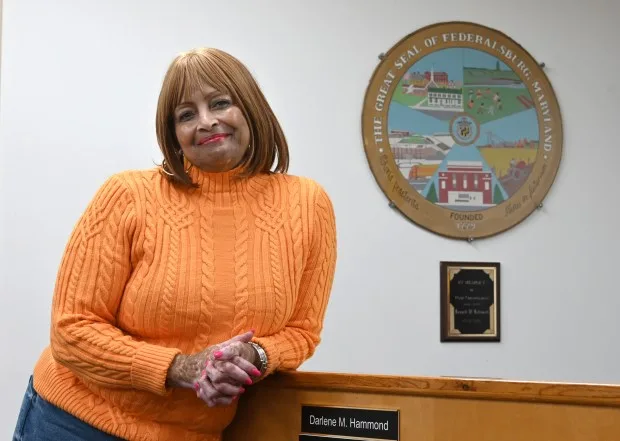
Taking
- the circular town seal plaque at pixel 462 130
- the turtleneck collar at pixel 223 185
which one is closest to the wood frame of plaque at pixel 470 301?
the circular town seal plaque at pixel 462 130

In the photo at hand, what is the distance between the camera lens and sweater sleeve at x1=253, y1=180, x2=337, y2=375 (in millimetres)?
1581

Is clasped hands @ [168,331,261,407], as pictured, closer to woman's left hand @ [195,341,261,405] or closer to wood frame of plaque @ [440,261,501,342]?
woman's left hand @ [195,341,261,405]

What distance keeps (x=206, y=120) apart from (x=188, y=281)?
303 millimetres

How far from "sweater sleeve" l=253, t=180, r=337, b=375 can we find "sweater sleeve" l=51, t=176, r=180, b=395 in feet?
0.81

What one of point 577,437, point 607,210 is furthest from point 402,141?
point 577,437

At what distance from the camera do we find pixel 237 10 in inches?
123

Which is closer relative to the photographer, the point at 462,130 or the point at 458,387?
the point at 458,387

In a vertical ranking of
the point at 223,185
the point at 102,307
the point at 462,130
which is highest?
the point at 462,130

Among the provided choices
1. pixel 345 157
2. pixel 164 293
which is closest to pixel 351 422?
pixel 164 293

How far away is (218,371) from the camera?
1381 mm

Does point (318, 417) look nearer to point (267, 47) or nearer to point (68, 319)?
point (68, 319)

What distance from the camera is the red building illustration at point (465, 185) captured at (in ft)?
10.8

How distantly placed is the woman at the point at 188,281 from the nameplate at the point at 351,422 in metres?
0.10

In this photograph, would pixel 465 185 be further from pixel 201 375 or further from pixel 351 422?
pixel 201 375
